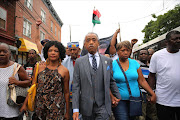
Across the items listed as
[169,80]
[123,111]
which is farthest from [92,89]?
[169,80]

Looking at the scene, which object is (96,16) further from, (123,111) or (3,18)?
(123,111)

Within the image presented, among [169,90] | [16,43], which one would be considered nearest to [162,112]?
[169,90]

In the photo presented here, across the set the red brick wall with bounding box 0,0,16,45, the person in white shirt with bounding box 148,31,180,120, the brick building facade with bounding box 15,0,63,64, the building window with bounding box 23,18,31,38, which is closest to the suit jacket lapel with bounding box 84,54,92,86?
the person in white shirt with bounding box 148,31,180,120

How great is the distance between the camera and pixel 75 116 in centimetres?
193

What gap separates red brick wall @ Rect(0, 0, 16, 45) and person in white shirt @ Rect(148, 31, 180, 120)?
43.3 feet

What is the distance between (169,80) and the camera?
2.43 meters

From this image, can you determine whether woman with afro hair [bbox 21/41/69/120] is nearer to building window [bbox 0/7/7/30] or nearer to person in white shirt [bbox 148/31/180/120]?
person in white shirt [bbox 148/31/180/120]

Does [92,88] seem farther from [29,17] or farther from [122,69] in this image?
[29,17]

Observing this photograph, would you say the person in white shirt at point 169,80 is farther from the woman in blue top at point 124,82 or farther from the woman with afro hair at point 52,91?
the woman with afro hair at point 52,91

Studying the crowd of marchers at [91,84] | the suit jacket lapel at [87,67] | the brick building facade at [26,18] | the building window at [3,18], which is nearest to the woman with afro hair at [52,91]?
the crowd of marchers at [91,84]

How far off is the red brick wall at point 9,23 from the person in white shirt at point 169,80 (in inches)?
520

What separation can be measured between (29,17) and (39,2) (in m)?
4.15

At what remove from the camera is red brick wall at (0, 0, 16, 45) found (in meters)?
11.9

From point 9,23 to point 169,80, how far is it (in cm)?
1481
